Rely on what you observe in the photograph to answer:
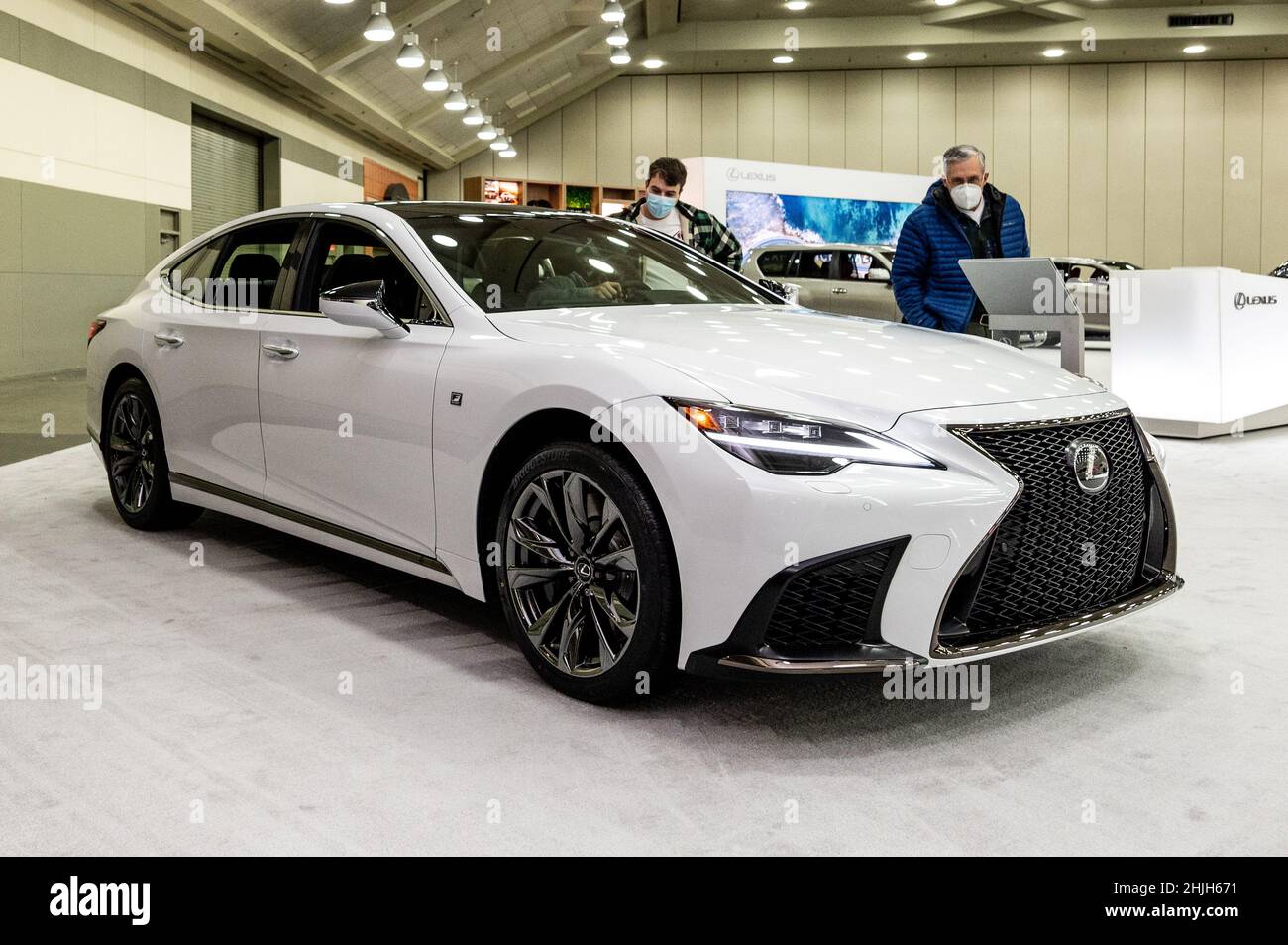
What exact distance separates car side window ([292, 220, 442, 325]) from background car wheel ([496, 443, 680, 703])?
0.85 m

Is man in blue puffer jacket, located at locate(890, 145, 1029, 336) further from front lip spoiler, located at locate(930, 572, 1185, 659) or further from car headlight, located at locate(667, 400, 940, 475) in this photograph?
car headlight, located at locate(667, 400, 940, 475)

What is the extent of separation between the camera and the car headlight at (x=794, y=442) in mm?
2393

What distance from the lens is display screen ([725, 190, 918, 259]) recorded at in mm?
17559

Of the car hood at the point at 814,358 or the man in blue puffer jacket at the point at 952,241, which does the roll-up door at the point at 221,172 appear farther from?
the car hood at the point at 814,358

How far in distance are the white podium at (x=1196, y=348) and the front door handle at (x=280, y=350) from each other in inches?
251

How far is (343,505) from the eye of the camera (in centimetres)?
347

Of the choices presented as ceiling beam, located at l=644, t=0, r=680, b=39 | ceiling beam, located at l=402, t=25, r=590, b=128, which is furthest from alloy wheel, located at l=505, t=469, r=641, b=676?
ceiling beam, located at l=644, t=0, r=680, b=39

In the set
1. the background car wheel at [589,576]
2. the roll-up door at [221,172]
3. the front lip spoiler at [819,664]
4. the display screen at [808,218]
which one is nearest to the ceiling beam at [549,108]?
the display screen at [808,218]

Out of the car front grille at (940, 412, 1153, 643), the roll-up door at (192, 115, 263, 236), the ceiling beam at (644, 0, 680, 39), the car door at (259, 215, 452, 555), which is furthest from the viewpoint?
the ceiling beam at (644, 0, 680, 39)

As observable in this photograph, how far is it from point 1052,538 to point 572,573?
43.5 inches

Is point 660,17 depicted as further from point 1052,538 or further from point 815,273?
point 1052,538
